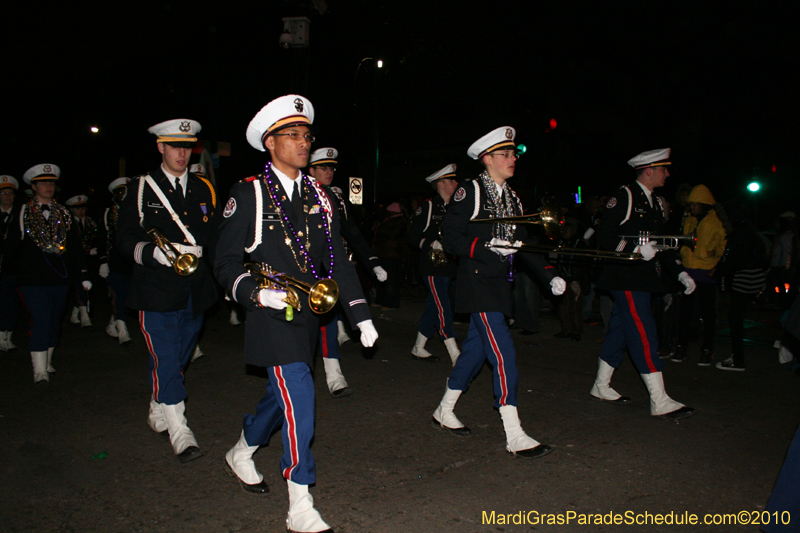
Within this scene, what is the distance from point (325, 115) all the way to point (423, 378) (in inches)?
1007

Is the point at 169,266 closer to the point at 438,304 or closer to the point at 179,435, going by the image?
the point at 179,435

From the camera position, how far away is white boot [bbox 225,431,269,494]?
3570 millimetres

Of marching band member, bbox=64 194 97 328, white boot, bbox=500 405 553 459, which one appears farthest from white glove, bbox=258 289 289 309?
marching band member, bbox=64 194 97 328

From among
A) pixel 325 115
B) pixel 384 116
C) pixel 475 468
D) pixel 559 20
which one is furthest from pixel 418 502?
pixel 384 116

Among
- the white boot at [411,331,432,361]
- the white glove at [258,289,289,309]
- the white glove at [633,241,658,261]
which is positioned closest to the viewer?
the white glove at [258,289,289,309]

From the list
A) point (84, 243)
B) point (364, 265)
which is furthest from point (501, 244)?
point (84, 243)

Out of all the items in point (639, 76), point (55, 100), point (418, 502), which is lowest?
point (418, 502)

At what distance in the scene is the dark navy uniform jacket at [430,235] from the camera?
6594 mm

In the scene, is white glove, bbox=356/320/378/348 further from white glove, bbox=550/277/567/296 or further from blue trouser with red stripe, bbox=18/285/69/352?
blue trouser with red stripe, bbox=18/285/69/352

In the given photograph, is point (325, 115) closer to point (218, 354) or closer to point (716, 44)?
point (716, 44)

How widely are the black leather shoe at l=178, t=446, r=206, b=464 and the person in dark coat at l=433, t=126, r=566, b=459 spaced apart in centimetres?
176

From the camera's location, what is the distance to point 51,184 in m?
6.35

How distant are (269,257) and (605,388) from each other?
11.5 ft

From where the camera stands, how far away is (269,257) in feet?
10.5
